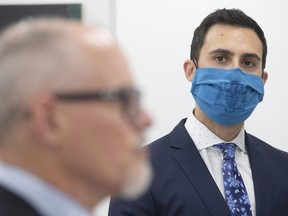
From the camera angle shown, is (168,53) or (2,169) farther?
(168,53)

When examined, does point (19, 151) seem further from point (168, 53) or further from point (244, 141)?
point (168, 53)

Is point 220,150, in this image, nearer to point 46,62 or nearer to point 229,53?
point 229,53

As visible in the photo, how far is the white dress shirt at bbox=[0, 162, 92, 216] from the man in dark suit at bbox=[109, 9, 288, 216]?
2.65ft

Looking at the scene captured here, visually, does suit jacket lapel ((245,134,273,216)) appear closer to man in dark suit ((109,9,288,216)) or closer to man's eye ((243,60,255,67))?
man in dark suit ((109,9,288,216))

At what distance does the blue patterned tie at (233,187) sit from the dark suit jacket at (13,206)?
3.26ft

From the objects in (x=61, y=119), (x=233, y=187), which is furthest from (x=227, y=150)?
(x=61, y=119)

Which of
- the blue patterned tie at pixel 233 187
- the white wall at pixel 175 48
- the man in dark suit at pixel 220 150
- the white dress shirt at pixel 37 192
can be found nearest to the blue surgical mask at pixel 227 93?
the man in dark suit at pixel 220 150

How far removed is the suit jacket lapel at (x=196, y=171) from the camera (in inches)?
61.0

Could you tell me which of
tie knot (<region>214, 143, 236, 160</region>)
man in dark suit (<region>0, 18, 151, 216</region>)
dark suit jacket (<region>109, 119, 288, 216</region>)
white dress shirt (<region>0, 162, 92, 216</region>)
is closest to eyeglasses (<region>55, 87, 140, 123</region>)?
man in dark suit (<region>0, 18, 151, 216</region>)

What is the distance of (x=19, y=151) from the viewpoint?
78 cm

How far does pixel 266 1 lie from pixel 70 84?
174 centimetres

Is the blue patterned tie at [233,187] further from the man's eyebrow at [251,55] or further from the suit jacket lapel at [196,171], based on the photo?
the man's eyebrow at [251,55]

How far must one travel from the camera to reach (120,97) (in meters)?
0.81

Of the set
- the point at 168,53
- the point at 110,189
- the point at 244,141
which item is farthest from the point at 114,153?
the point at 168,53
